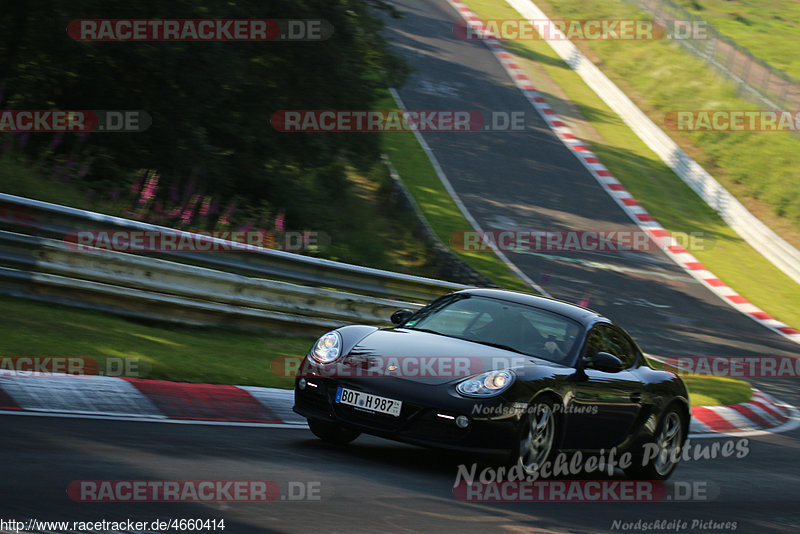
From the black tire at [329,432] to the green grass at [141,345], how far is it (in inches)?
58.1

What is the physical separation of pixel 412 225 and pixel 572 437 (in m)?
12.6

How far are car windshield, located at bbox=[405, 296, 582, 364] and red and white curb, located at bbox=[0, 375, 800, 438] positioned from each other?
1426mm

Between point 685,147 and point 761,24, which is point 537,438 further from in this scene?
point 761,24

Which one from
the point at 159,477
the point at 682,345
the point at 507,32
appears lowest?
the point at 682,345

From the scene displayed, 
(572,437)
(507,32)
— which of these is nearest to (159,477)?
(572,437)

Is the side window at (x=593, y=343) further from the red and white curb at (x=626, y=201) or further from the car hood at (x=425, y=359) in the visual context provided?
the red and white curb at (x=626, y=201)

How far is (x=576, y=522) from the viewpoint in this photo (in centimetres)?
633

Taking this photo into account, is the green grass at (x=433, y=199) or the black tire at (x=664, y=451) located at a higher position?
the green grass at (x=433, y=199)

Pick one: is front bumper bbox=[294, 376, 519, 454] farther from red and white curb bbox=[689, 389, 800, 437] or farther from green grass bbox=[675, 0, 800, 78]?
green grass bbox=[675, 0, 800, 78]

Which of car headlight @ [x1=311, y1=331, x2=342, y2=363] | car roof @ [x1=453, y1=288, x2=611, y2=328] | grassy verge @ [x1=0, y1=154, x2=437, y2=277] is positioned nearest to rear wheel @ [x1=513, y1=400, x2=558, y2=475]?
car roof @ [x1=453, y1=288, x2=611, y2=328]

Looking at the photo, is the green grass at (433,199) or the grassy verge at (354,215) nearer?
A: the grassy verge at (354,215)

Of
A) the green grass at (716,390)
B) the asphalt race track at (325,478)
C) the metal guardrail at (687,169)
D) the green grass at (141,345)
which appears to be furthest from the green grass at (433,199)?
the green grass at (141,345)

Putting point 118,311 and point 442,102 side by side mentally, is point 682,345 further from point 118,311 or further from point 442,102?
point 442,102

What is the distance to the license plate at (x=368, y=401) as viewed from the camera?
6.86 metres
